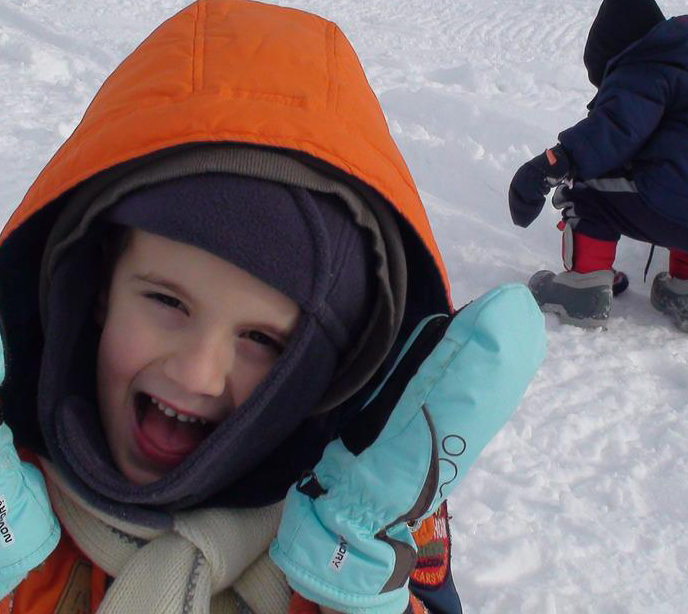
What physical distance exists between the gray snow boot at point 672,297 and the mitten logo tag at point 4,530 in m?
2.51

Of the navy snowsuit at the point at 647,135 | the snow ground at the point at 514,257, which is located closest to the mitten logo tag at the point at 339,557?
the snow ground at the point at 514,257

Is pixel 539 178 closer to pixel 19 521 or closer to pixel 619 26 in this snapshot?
pixel 619 26

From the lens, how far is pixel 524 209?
9.73 ft

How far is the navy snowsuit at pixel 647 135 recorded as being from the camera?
2.84 m

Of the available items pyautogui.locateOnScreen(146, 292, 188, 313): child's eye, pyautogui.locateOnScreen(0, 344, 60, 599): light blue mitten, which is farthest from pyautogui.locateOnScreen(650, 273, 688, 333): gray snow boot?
pyautogui.locateOnScreen(0, 344, 60, 599): light blue mitten

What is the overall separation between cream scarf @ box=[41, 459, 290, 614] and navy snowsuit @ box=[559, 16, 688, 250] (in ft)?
6.89

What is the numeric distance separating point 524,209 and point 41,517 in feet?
7.36

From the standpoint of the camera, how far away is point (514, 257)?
331 centimetres

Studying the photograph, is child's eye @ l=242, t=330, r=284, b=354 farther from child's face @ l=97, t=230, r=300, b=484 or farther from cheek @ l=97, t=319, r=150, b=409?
cheek @ l=97, t=319, r=150, b=409

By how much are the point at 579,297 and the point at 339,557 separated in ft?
6.63

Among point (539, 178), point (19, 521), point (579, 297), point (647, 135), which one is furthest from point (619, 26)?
point (19, 521)

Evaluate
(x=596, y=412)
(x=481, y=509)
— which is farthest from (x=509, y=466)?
(x=596, y=412)

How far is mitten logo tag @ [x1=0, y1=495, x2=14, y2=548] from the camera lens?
104 centimetres

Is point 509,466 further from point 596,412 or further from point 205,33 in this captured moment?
point 205,33
